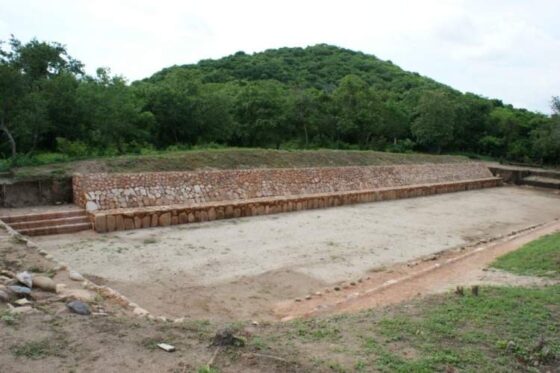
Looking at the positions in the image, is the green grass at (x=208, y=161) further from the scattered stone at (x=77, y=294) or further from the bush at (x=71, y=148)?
the scattered stone at (x=77, y=294)

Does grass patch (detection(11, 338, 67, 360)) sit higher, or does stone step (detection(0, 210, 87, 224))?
grass patch (detection(11, 338, 67, 360))

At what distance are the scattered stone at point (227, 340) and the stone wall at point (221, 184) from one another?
375 inches

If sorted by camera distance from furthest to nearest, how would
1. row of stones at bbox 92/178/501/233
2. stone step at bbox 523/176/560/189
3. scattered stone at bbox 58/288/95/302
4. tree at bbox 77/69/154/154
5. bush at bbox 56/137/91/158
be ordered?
1. stone step at bbox 523/176/560/189
2. tree at bbox 77/69/154/154
3. bush at bbox 56/137/91/158
4. row of stones at bbox 92/178/501/233
5. scattered stone at bbox 58/288/95/302

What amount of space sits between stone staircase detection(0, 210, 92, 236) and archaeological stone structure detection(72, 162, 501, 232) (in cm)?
34

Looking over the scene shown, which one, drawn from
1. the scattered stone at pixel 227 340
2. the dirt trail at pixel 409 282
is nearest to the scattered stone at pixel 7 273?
the scattered stone at pixel 227 340

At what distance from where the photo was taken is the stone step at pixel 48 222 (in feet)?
38.1

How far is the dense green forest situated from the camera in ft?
58.0

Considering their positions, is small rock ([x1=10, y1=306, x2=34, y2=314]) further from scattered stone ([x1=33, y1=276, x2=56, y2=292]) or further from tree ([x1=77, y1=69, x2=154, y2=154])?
tree ([x1=77, y1=69, x2=154, y2=154])

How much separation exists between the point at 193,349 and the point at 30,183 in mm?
11057

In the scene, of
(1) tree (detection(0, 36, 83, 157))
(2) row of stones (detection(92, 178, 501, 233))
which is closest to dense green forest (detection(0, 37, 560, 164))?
(1) tree (detection(0, 36, 83, 157))

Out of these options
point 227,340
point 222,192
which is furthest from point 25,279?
point 222,192

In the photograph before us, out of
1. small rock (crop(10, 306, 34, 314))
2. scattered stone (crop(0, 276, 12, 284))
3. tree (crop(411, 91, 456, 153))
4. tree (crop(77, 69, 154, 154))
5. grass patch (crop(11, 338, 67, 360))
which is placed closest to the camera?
grass patch (crop(11, 338, 67, 360))

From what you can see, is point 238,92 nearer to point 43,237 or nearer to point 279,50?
point 43,237

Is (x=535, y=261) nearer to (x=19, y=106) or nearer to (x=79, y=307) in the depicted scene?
(x=79, y=307)
